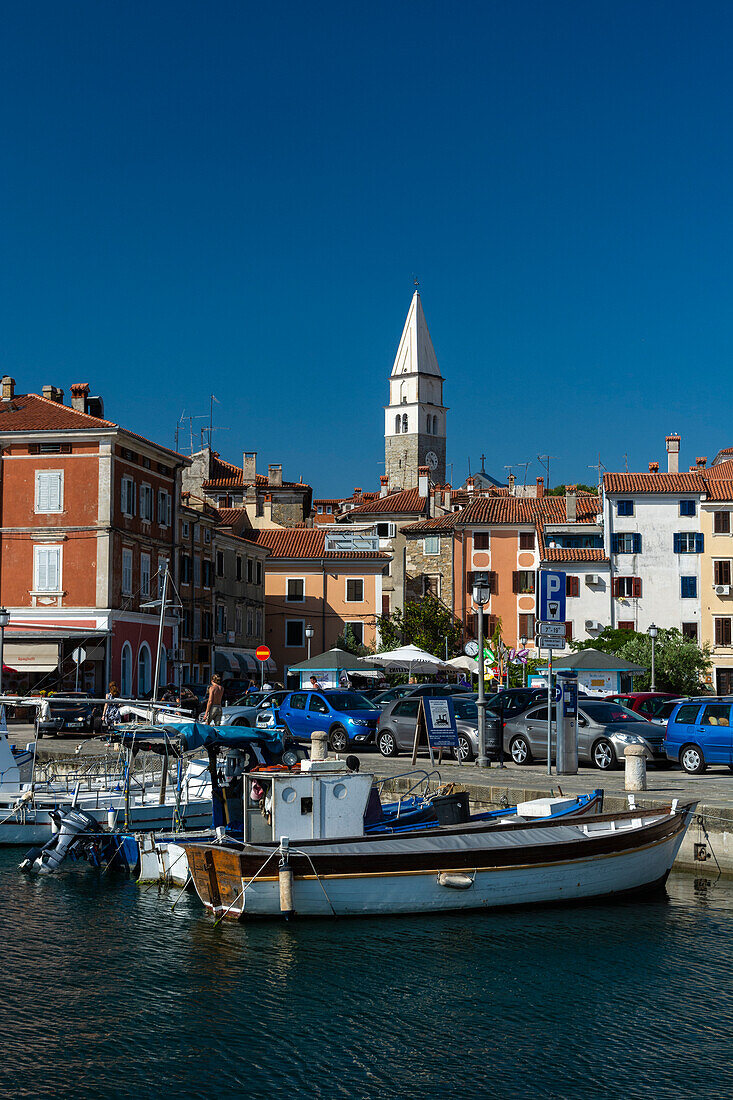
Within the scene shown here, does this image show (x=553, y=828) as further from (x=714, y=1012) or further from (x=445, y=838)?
(x=714, y=1012)

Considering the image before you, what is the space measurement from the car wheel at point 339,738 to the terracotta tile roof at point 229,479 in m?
67.2

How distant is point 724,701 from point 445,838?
12.3 metres

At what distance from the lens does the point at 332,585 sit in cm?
7994

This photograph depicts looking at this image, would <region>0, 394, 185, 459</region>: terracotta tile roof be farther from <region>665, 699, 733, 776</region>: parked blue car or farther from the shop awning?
<region>665, 699, 733, 776</region>: parked blue car

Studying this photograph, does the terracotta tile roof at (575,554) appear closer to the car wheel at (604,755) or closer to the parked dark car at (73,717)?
the parked dark car at (73,717)

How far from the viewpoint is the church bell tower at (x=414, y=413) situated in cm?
16875

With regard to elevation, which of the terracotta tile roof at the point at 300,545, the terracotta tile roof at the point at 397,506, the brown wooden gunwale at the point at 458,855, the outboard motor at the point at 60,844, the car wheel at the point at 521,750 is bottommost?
the outboard motor at the point at 60,844

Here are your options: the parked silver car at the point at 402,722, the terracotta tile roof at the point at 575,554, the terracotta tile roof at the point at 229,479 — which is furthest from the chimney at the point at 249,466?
the parked silver car at the point at 402,722

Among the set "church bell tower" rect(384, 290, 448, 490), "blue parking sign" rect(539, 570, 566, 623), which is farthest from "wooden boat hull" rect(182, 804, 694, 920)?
"church bell tower" rect(384, 290, 448, 490)

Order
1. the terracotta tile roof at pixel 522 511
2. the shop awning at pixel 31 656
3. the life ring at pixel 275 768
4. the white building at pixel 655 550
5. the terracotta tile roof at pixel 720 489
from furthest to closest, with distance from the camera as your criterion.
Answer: the terracotta tile roof at pixel 522 511
the white building at pixel 655 550
the terracotta tile roof at pixel 720 489
the shop awning at pixel 31 656
the life ring at pixel 275 768

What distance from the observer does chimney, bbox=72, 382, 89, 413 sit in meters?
57.4

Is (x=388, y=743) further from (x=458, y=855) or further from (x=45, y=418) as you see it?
(x=45, y=418)

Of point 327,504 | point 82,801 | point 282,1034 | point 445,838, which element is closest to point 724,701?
point 445,838

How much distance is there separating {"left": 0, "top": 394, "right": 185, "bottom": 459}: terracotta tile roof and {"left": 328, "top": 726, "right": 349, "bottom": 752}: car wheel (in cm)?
2345
